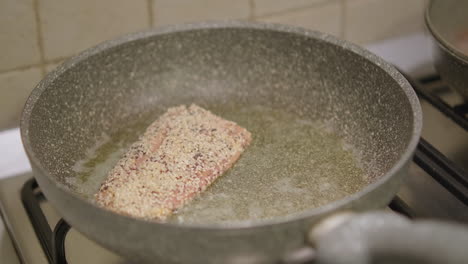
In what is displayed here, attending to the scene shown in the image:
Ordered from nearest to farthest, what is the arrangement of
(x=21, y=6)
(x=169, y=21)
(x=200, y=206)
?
(x=200, y=206) < (x=21, y=6) < (x=169, y=21)

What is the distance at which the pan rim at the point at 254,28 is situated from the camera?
539 mm

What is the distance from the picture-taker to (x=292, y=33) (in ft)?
2.90

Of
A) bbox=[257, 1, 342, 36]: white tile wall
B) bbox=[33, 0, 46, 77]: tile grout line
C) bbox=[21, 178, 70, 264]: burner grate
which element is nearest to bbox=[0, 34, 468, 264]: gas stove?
bbox=[21, 178, 70, 264]: burner grate

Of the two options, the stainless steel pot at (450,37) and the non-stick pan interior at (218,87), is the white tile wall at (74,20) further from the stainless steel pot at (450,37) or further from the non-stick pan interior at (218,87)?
the stainless steel pot at (450,37)

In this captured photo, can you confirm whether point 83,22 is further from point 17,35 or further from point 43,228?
point 43,228

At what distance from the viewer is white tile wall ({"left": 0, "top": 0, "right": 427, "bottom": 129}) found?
89 centimetres

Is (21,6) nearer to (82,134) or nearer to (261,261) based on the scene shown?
(82,134)

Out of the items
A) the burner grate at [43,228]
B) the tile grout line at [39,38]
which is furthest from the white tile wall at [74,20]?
the burner grate at [43,228]

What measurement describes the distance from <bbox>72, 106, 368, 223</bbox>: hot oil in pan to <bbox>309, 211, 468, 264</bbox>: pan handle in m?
0.21

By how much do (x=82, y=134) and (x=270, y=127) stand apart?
0.88 ft

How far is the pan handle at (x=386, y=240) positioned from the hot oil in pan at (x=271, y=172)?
0.68 feet

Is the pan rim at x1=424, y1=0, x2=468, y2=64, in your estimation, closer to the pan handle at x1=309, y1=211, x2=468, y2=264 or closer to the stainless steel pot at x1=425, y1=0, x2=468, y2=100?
the stainless steel pot at x1=425, y1=0, x2=468, y2=100

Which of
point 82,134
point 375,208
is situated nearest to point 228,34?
point 82,134

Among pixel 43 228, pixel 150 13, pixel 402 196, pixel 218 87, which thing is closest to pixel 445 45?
pixel 402 196
